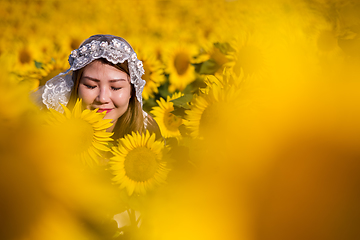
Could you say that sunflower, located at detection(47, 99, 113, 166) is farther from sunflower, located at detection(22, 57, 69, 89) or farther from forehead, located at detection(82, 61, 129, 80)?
sunflower, located at detection(22, 57, 69, 89)

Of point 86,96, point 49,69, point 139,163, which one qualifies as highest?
point 49,69

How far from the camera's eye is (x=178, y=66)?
3.24 ft

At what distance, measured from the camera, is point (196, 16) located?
1.01m

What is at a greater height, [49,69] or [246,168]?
[49,69]

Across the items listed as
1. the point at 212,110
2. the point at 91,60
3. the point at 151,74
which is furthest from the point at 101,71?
the point at 212,110

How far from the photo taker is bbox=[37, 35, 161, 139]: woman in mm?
611

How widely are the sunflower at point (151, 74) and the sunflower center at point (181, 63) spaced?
0.06 meters

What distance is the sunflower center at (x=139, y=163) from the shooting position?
0.32m

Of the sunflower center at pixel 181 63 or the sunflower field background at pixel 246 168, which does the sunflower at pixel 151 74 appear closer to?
the sunflower center at pixel 181 63

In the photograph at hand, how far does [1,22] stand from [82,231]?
2.68ft

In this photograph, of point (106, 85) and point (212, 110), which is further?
point (106, 85)

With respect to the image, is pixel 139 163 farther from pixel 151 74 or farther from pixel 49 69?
pixel 49 69

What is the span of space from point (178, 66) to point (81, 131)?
77 centimetres

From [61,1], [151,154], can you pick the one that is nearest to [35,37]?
[61,1]
